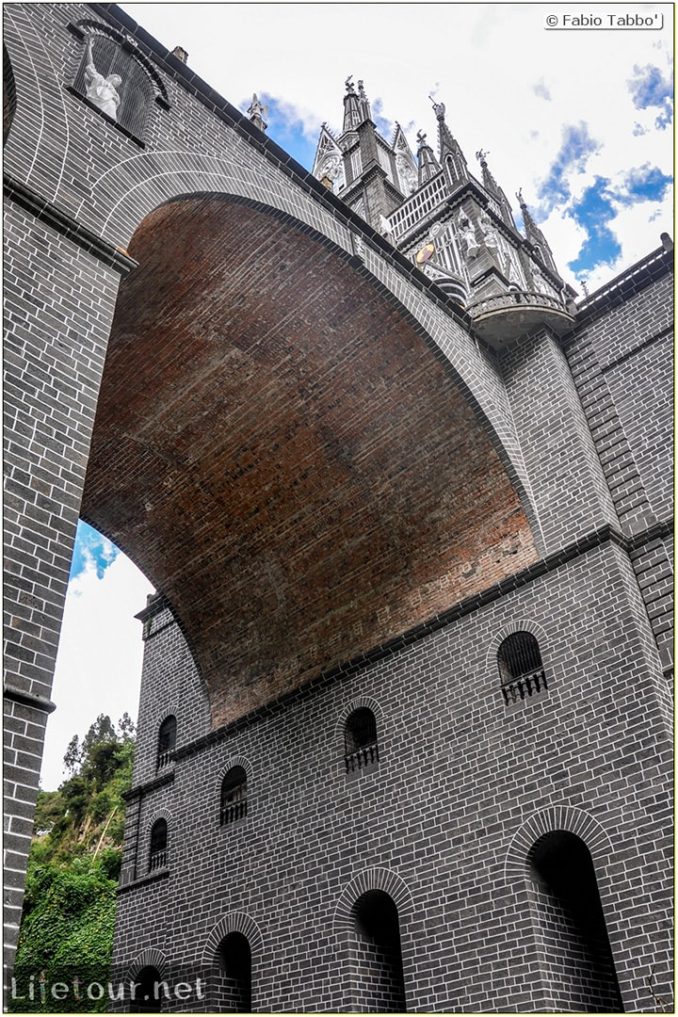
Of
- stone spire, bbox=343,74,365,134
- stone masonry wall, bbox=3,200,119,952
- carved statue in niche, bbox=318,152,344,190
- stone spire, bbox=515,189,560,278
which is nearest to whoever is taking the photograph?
stone masonry wall, bbox=3,200,119,952

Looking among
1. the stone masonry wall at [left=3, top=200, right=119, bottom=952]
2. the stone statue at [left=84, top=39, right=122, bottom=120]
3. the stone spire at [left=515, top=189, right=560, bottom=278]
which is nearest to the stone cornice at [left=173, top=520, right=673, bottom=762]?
the stone masonry wall at [left=3, top=200, right=119, bottom=952]

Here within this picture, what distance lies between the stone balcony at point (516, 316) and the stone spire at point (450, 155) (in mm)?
9246

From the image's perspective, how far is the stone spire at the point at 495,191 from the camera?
2503 cm

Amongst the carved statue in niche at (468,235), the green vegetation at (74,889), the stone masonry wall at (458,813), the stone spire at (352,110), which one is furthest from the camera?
the stone spire at (352,110)

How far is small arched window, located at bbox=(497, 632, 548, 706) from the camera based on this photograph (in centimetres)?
1173

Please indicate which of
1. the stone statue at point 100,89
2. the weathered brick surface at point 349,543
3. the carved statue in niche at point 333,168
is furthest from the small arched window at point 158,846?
the carved statue in niche at point 333,168

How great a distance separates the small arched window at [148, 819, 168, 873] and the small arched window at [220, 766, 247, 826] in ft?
5.70

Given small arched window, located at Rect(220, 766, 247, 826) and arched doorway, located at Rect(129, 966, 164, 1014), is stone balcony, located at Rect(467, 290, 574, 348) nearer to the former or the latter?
small arched window, located at Rect(220, 766, 247, 826)

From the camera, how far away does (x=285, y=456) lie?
14.5 m

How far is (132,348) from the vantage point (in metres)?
13.0

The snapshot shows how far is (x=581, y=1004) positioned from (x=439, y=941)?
1839mm

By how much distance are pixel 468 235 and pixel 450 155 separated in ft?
14.7

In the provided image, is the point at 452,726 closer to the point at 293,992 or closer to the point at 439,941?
the point at 439,941

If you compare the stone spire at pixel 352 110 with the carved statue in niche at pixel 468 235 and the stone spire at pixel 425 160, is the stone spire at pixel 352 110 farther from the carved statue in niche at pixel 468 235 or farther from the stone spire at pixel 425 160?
the carved statue in niche at pixel 468 235
